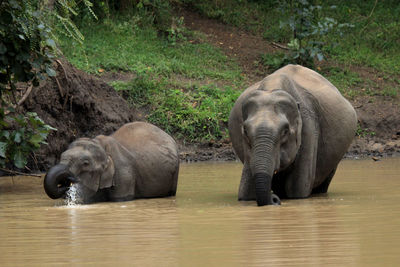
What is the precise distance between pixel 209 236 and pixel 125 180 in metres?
4.35

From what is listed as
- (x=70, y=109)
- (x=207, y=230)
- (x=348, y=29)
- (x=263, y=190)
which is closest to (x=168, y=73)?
(x=70, y=109)

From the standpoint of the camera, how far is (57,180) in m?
10.5

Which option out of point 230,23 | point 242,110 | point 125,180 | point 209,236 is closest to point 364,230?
point 209,236

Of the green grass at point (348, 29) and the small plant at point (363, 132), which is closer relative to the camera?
the small plant at point (363, 132)

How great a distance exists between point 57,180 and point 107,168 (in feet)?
2.65

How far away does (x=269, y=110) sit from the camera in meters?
10.4

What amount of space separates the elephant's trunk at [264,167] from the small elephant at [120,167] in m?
2.17

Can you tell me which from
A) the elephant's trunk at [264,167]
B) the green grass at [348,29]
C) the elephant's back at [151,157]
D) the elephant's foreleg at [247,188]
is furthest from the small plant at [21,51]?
the green grass at [348,29]

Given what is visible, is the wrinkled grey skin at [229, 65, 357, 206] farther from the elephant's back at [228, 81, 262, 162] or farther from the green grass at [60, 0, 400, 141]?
the green grass at [60, 0, 400, 141]

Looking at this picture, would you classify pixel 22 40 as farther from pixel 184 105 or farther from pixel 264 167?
pixel 184 105

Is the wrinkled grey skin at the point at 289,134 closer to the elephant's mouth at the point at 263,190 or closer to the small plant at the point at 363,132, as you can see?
the elephant's mouth at the point at 263,190

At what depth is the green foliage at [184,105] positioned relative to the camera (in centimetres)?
1838

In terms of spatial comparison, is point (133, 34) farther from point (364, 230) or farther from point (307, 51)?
point (364, 230)

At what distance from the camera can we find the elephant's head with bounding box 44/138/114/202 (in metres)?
10.5
